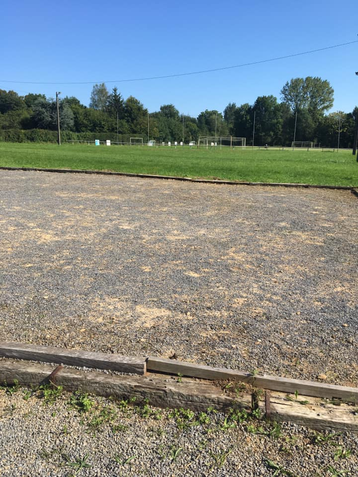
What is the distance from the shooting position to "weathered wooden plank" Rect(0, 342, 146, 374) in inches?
99.3

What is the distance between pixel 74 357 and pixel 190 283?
1771 mm

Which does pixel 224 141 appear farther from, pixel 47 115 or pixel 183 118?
pixel 47 115

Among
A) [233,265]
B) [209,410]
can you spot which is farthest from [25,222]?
[209,410]

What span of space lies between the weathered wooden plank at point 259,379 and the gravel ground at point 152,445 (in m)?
0.25

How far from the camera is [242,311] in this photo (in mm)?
3490

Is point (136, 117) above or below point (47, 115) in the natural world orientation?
above

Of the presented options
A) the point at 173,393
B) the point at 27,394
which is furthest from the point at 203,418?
the point at 27,394

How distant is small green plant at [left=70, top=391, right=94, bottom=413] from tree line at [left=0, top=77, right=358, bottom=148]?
81.4m

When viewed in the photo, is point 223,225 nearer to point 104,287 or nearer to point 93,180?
point 104,287

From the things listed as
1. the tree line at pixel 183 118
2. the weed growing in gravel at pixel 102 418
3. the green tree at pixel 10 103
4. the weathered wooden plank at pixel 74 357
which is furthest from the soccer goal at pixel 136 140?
the weed growing in gravel at pixel 102 418

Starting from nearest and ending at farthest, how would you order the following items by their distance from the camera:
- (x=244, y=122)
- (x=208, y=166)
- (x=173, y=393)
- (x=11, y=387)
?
(x=173, y=393)
(x=11, y=387)
(x=208, y=166)
(x=244, y=122)

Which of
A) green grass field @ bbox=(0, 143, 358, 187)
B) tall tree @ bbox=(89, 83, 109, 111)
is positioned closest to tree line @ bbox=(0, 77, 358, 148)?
tall tree @ bbox=(89, 83, 109, 111)

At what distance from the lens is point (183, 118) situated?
111 meters

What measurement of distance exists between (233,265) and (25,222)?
3.92 metres
